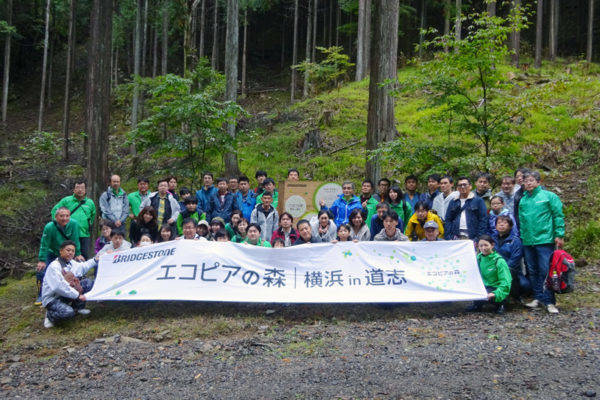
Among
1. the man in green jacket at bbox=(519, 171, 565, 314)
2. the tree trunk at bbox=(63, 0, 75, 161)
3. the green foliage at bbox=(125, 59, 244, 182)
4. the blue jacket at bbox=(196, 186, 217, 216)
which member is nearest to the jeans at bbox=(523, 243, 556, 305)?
the man in green jacket at bbox=(519, 171, 565, 314)

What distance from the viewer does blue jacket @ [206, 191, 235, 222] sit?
8.09m

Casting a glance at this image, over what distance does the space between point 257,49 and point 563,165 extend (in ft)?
98.0

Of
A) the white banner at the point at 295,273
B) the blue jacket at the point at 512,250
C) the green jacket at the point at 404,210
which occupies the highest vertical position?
the green jacket at the point at 404,210

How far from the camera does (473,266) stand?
19.9 ft

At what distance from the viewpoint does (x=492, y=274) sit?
5.93 meters

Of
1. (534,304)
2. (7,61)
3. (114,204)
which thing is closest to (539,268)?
(534,304)

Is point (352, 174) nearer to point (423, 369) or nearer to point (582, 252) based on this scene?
point (582, 252)

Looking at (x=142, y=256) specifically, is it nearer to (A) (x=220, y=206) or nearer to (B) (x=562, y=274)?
(A) (x=220, y=206)

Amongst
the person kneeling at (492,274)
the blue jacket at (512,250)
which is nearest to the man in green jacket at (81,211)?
the person kneeling at (492,274)

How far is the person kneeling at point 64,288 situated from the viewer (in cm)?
600

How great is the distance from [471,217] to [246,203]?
4076mm

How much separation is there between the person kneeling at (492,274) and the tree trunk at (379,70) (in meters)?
3.52

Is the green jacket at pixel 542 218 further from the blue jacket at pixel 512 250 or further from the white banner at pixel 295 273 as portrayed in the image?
the white banner at pixel 295 273

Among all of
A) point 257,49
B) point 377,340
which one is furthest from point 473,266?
point 257,49
